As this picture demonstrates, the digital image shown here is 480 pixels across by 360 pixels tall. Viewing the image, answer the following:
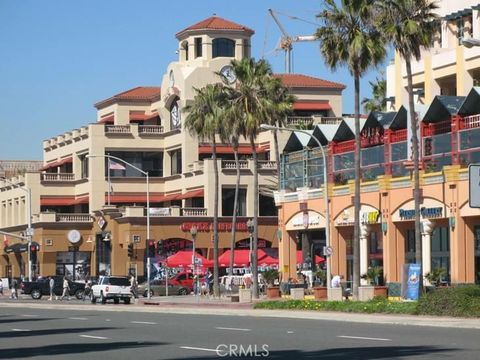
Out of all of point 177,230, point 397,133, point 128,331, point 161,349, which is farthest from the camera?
point 177,230

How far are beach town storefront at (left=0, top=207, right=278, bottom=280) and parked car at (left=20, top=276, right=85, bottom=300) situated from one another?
872cm

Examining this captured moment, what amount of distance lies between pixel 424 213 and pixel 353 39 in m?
10.7

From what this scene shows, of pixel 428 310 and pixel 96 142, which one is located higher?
pixel 96 142

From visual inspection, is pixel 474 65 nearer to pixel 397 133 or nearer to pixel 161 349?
pixel 397 133

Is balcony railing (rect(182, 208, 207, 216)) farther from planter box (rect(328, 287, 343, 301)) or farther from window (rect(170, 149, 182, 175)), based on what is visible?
planter box (rect(328, 287, 343, 301))

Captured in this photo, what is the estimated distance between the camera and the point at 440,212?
181 ft

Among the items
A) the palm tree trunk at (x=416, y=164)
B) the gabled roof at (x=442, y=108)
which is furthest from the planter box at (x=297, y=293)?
the gabled roof at (x=442, y=108)

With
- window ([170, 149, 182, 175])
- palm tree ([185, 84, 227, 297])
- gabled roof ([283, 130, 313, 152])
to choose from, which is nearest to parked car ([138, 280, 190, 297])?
palm tree ([185, 84, 227, 297])

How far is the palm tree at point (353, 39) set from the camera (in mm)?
50031

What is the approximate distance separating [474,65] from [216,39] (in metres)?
40.3

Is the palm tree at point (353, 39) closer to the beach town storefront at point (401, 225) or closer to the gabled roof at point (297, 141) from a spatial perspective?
the beach town storefront at point (401, 225)

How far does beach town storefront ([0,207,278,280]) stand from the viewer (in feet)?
294

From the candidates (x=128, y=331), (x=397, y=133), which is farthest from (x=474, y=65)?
(x=128, y=331)

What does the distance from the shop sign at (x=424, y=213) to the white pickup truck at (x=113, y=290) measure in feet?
54.1
